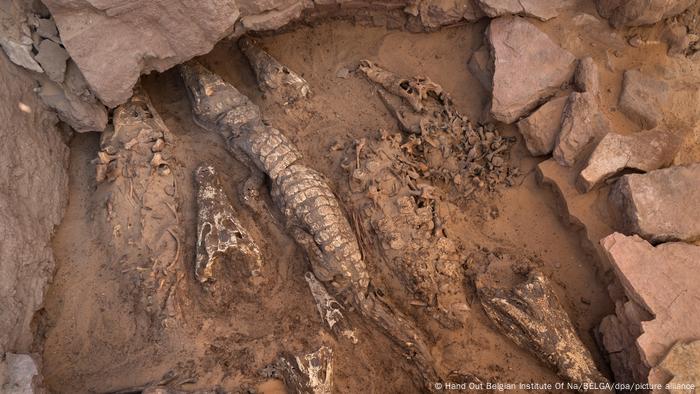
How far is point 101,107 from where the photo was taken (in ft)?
12.5

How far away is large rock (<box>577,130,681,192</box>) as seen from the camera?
367 centimetres

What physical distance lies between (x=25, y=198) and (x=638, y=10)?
4741 mm

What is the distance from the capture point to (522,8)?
407cm

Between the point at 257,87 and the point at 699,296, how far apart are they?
370 centimetres

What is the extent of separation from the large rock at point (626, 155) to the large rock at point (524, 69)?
643 millimetres

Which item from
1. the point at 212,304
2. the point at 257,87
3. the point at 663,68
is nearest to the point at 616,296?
the point at 663,68

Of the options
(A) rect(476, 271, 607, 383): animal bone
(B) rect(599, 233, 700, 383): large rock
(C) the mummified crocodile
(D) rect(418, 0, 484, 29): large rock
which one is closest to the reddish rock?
(D) rect(418, 0, 484, 29): large rock

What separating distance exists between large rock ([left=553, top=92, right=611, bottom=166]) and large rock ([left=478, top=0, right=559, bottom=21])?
0.78 m

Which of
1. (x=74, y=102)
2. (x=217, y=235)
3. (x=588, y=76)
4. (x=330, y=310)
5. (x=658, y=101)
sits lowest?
(x=330, y=310)

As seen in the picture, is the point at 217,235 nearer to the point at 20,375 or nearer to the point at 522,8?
the point at 20,375

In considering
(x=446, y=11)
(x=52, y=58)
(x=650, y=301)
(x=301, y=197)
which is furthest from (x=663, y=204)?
(x=52, y=58)

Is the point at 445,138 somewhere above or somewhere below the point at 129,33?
below

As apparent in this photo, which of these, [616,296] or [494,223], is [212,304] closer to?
[494,223]

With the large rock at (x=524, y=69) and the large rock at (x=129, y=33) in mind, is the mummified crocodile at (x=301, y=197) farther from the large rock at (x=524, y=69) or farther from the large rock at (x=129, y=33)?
the large rock at (x=524, y=69)
